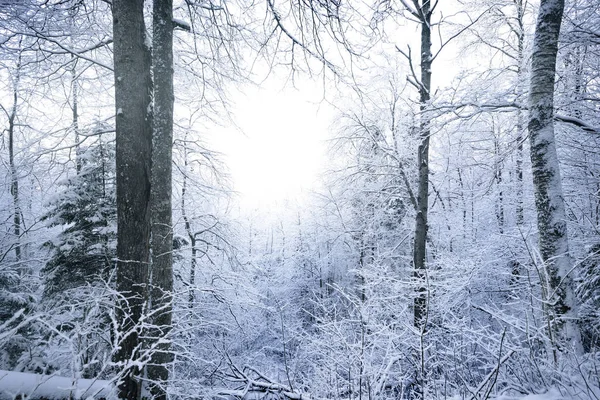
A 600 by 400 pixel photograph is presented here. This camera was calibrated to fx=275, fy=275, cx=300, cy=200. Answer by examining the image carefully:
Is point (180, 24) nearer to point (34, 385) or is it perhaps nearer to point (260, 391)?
point (34, 385)

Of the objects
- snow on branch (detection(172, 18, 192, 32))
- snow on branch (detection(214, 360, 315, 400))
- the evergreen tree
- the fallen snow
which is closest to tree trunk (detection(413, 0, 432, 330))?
snow on branch (detection(214, 360, 315, 400))

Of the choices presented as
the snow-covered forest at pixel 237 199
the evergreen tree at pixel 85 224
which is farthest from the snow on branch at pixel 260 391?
the evergreen tree at pixel 85 224

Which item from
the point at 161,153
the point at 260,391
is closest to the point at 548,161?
the point at 260,391

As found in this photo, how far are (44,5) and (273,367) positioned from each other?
49.7 ft

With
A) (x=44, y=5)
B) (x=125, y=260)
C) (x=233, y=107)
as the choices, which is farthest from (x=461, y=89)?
(x=44, y=5)

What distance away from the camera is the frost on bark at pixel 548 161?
11.0 feet

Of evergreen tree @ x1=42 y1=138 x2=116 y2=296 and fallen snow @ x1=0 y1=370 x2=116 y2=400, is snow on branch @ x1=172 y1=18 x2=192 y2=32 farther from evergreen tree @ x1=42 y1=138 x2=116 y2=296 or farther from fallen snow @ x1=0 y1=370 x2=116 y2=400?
fallen snow @ x1=0 y1=370 x2=116 y2=400

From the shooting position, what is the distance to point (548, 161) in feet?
11.6

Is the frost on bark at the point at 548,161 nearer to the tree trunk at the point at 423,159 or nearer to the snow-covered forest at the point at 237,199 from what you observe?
the snow-covered forest at the point at 237,199

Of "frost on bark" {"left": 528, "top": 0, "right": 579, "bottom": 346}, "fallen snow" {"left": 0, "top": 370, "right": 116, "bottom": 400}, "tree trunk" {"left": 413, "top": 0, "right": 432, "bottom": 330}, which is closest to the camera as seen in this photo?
"fallen snow" {"left": 0, "top": 370, "right": 116, "bottom": 400}

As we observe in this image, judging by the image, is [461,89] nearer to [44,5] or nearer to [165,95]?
[165,95]

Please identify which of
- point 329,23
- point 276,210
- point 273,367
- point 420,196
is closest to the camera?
point 329,23

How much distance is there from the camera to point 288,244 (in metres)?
22.8

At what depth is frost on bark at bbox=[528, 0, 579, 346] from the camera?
3.37 m
